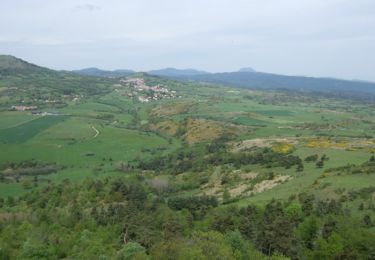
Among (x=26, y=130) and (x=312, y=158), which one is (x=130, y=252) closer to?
(x=312, y=158)

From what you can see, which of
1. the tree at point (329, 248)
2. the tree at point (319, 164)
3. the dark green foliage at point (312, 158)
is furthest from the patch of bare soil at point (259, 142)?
the tree at point (329, 248)

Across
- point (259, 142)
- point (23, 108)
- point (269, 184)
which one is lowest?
point (23, 108)

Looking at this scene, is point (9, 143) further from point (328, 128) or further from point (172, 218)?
point (328, 128)

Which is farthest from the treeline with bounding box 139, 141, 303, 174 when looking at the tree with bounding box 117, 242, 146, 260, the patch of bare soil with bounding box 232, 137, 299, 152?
the tree with bounding box 117, 242, 146, 260

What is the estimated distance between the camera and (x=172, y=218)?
55656 millimetres

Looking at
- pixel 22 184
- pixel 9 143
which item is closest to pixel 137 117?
pixel 9 143

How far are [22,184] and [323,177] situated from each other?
53061mm

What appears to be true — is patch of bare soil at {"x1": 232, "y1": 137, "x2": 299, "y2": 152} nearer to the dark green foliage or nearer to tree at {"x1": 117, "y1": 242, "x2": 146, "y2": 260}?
the dark green foliage

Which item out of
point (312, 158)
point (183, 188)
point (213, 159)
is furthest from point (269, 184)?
point (213, 159)

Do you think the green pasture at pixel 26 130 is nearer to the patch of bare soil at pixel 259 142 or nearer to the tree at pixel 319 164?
the patch of bare soil at pixel 259 142

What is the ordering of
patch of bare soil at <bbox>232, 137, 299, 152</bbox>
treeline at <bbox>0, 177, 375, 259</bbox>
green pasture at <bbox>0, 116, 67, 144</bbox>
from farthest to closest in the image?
green pasture at <bbox>0, 116, 67, 144</bbox>
patch of bare soil at <bbox>232, 137, 299, 152</bbox>
treeline at <bbox>0, 177, 375, 259</bbox>

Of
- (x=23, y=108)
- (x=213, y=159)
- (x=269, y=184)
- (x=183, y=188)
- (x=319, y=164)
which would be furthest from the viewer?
(x=23, y=108)

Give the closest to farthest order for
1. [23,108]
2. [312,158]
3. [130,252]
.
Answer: [130,252]
[312,158]
[23,108]

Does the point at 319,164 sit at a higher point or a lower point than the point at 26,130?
higher
